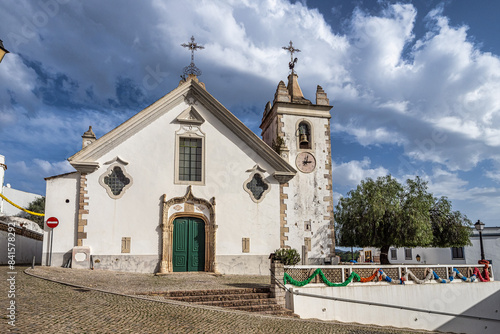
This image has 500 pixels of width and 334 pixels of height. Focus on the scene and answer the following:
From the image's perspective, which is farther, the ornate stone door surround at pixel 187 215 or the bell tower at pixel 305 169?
the bell tower at pixel 305 169

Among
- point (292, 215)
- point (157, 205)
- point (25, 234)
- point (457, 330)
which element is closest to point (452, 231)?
point (457, 330)

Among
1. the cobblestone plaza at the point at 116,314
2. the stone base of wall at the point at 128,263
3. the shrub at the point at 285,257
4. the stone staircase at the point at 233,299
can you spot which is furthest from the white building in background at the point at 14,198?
the stone staircase at the point at 233,299

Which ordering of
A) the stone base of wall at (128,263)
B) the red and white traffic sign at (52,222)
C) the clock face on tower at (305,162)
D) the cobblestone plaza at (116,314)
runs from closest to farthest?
1. the cobblestone plaza at (116,314)
2. the red and white traffic sign at (52,222)
3. the stone base of wall at (128,263)
4. the clock face on tower at (305,162)

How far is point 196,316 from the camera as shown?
30.9ft

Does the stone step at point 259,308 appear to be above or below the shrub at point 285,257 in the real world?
below

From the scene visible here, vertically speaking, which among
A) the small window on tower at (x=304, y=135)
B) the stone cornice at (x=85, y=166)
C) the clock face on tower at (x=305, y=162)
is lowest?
the stone cornice at (x=85, y=166)

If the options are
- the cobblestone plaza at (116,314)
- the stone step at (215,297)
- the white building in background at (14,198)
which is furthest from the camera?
the white building in background at (14,198)

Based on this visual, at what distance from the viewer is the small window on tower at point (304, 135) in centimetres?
2183

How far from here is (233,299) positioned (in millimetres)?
12094

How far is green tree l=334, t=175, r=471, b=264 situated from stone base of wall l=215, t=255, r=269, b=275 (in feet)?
21.4

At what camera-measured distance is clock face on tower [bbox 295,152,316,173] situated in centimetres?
2162

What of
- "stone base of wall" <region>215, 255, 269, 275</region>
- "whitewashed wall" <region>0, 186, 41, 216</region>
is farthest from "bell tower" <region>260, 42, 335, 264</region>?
"whitewashed wall" <region>0, 186, 41, 216</region>

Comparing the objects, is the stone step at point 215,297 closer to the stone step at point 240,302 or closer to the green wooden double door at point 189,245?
the stone step at point 240,302

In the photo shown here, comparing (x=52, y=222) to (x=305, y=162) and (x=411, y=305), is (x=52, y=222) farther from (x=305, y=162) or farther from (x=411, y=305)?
(x=411, y=305)
